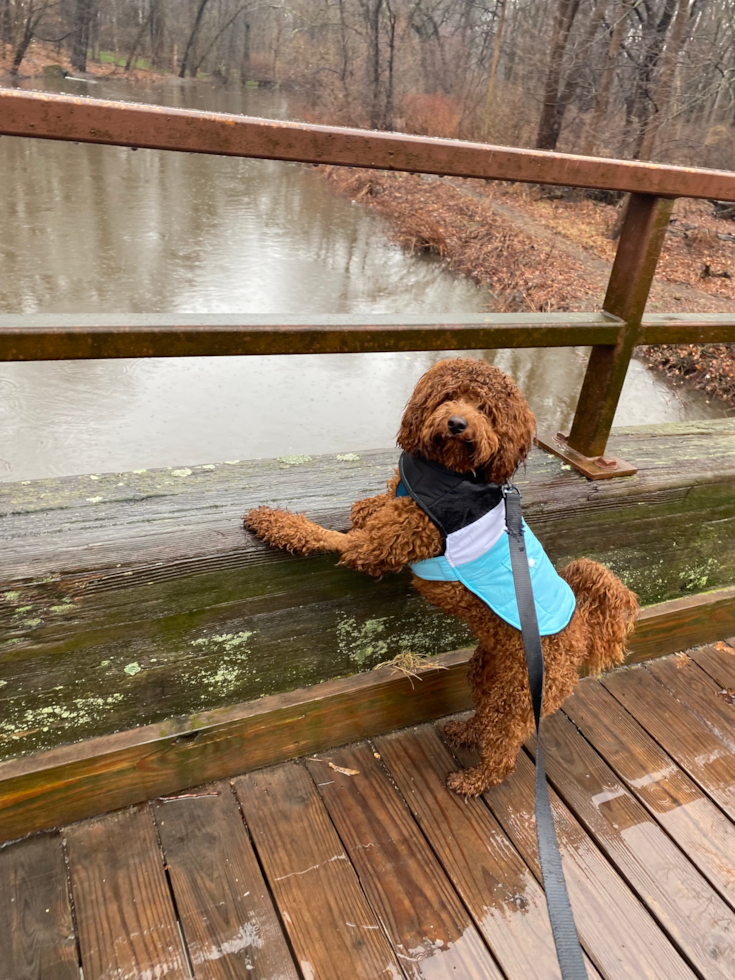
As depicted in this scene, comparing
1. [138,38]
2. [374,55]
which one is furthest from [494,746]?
[138,38]

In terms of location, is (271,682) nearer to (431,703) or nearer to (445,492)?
(431,703)

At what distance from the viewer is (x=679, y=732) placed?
2391 millimetres

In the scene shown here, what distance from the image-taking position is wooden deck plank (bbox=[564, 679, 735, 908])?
6.55ft

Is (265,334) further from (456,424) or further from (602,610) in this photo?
(602,610)

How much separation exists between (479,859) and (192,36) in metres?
43.6

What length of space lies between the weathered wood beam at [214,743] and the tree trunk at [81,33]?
37422 millimetres

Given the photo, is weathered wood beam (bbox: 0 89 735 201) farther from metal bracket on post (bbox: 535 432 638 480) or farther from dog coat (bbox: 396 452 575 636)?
metal bracket on post (bbox: 535 432 638 480)

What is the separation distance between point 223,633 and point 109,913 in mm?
671

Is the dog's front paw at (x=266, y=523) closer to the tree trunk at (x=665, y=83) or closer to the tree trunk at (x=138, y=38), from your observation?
the tree trunk at (x=665, y=83)

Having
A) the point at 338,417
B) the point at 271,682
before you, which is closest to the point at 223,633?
the point at 271,682

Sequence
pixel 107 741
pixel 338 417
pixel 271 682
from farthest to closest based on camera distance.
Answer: pixel 338 417 < pixel 271 682 < pixel 107 741

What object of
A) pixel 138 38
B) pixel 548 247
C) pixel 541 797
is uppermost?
pixel 138 38

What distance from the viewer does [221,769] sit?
196 cm

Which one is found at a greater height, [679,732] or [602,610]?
[602,610]
